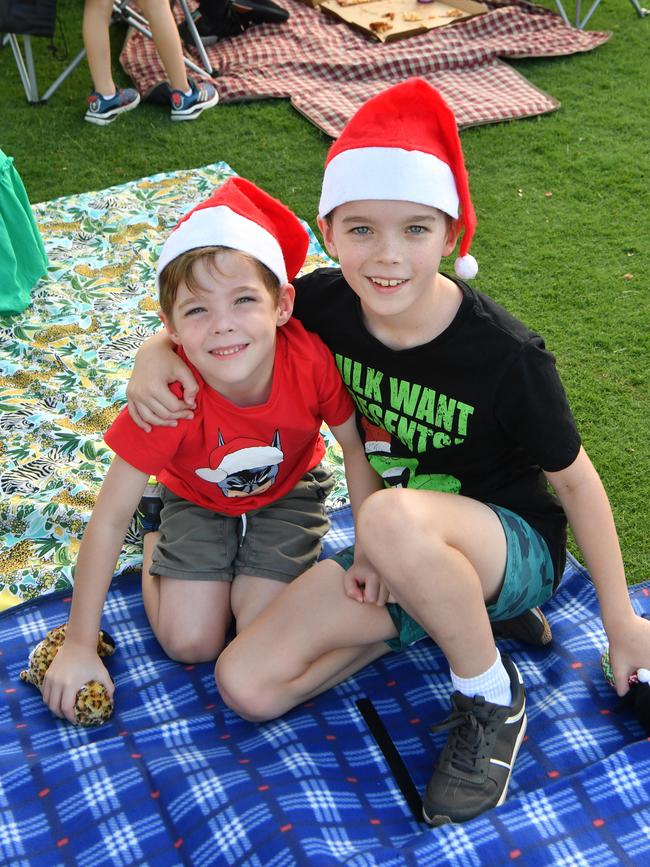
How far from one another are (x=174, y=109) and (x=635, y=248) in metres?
2.19

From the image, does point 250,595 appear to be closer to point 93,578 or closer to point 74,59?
point 93,578

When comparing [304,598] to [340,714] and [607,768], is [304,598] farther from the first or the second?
[607,768]

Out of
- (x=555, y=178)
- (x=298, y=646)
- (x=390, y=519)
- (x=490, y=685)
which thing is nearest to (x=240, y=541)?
(x=298, y=646)

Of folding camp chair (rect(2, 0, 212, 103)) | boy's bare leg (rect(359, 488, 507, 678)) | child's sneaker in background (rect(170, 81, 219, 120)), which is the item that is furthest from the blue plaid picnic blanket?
folding camp chair (rect(2, 0, 212, 103))

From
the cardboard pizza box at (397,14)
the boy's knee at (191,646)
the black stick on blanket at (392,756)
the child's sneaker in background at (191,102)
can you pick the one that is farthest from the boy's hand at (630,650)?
the cardboard pizza box at (397,14)

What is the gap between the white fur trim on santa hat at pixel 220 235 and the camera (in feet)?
5.84

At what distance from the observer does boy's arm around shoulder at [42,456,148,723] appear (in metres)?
1.86

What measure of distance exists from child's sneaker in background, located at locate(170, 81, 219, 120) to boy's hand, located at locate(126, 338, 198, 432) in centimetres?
279

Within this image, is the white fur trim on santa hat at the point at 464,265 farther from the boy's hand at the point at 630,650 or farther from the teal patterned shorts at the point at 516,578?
the boy's hand at the point at 630,650

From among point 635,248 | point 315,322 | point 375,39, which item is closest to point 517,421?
point 315,322

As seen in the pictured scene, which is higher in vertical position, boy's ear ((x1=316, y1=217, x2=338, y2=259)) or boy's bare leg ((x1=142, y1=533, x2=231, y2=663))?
boy's ear ((x1=316, y1=217, x2=338, y2=259))

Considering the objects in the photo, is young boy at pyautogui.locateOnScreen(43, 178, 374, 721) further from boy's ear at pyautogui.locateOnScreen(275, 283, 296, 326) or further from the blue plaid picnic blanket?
the blue plaid picnic blanket

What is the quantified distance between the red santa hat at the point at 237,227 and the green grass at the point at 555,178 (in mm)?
1145

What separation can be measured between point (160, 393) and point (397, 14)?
4008mm
